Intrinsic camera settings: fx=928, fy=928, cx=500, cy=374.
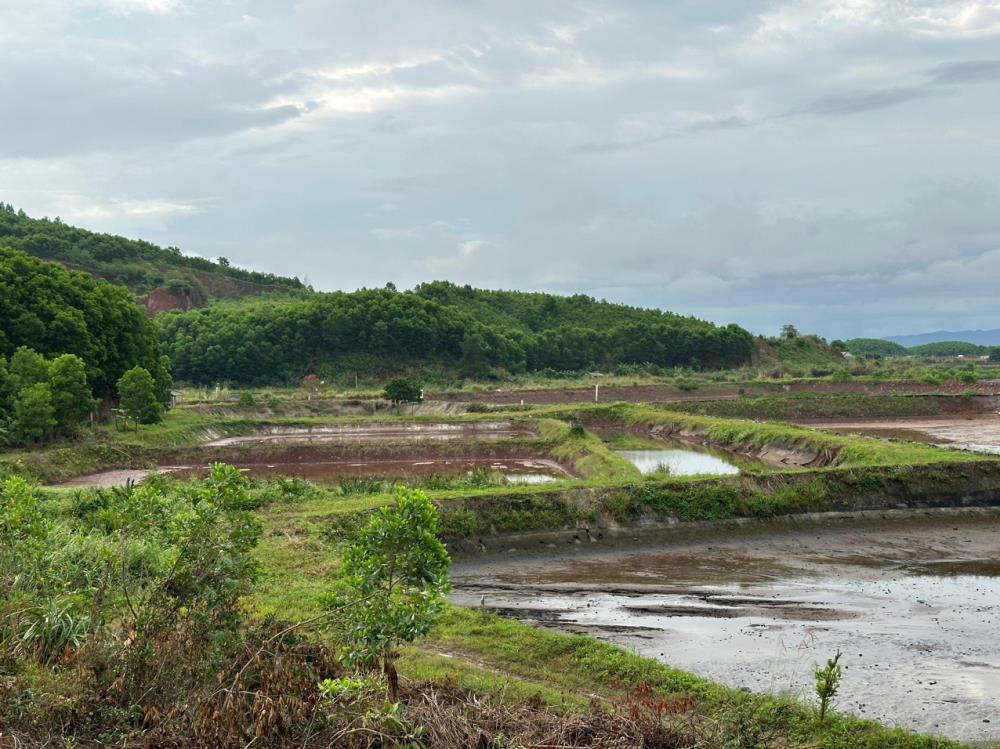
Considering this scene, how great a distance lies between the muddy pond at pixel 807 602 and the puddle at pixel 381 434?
20148 millimetres

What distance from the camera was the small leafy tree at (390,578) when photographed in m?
7.57

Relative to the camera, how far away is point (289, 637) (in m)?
8.10

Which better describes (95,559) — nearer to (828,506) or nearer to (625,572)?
(625,572)

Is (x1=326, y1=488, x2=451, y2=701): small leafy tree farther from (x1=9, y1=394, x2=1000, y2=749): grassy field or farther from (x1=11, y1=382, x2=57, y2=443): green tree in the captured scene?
(x1=11, y1=382, x2=57, y2=443): green tree

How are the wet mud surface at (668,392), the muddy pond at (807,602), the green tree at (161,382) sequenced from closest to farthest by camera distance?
the muddy pond at (807,602) → the green tree at (161,382) → the wet mud surface at (668,392)

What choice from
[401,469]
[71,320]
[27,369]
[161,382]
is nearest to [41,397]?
[27,369]

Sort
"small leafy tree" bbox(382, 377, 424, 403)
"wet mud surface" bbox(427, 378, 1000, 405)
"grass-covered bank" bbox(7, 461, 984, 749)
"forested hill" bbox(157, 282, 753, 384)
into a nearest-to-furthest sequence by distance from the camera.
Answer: "grass-covered bank" bbox(7, 461, 984, 749), "small leafy tree" bbox(382, 377, 424, 403), "wet mud surface" bbox(427, 378, 1000, 405), "forested hill" bbox(157, 282, 753, 384)

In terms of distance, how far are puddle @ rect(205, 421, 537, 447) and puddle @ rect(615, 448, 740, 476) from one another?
6359mm

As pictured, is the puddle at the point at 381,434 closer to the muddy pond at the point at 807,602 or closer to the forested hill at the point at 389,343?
the muddy pond at the point at 807,602

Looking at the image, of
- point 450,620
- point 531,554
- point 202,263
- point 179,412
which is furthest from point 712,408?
point 202,263

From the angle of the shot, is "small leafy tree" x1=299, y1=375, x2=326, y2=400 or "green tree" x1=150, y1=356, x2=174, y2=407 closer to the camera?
"green tree" x1=150, y1=356, x2=174, y2=407

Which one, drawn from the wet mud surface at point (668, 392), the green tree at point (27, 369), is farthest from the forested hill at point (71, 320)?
the wet mud surface at point (668, 392)

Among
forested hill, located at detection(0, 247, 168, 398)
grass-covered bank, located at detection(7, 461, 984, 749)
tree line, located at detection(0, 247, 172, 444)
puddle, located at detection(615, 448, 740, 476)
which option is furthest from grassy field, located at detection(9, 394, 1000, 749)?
forested hill, located at detection(0, 247, 168, 398)

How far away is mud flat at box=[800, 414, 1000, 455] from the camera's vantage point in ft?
123
